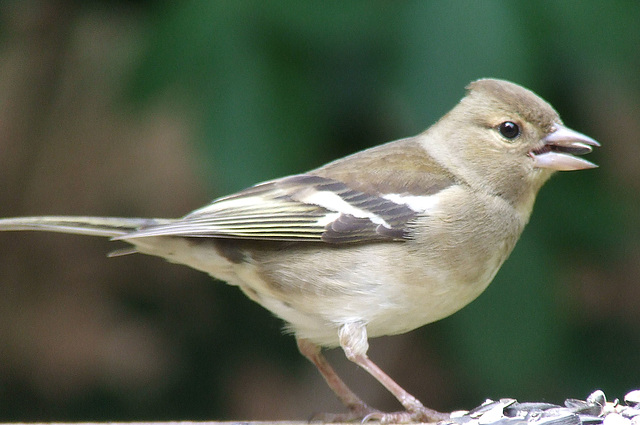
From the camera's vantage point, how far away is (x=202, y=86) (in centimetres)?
330

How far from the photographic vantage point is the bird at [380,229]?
297 centimetres

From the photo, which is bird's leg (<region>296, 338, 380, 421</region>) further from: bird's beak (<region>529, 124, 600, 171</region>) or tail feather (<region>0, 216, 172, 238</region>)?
bird's beak (<region>529, 124, 600, 171</region>)

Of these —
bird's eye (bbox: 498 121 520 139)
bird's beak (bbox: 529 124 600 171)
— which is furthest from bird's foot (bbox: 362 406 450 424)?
bird's eye (bbox: 498 121 520 139)

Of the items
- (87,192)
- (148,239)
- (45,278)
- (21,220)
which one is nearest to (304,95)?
(148,239)

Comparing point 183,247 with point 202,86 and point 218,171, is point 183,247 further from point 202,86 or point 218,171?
point 202,86

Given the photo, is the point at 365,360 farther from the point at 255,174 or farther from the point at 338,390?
the point at 255,174

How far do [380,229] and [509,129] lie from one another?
0.71 metres

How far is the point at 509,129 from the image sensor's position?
3.30 meters

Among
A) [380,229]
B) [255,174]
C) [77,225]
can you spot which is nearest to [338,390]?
[380,229]

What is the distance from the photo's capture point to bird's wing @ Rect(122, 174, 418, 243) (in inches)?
A: 120

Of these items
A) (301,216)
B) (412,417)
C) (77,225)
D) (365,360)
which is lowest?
(412,417)

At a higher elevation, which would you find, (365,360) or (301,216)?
(301,216)

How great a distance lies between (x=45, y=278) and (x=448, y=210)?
3.09 m

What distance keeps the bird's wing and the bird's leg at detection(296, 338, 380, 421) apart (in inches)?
22.1
